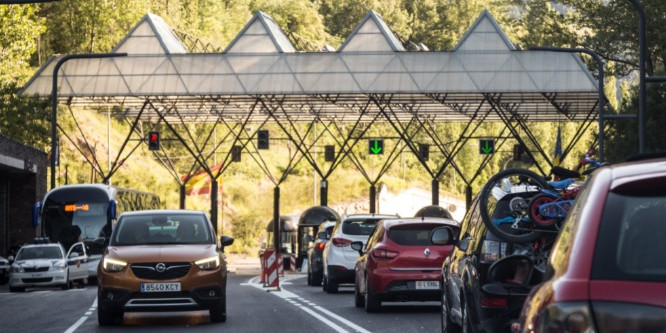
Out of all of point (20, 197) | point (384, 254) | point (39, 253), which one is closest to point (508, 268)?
point (384, 254)

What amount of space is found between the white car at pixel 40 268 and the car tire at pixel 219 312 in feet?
78.6

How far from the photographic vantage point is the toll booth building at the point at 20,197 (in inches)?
2635

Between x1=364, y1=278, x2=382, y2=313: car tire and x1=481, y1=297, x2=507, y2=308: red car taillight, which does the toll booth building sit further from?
x1=481, y1=297, x2=507, y2=308: red car taillight

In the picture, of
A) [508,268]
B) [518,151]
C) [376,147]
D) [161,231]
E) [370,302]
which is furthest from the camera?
[518,151]

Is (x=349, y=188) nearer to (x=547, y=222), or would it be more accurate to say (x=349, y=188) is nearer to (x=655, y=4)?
(x=655, y=4)

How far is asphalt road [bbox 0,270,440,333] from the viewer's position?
20.3 metres

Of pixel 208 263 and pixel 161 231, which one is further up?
pixel 161 231

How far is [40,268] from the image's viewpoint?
44906mm

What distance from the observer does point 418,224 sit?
77.8ft

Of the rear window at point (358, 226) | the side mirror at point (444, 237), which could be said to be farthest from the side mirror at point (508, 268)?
the rear window at point (358, 226)

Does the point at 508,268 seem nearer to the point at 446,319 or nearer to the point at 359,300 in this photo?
the point at 446,319

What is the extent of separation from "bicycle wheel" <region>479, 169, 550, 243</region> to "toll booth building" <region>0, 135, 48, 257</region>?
53534 mm

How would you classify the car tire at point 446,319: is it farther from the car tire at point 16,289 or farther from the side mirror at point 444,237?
the car tire at point 16,289

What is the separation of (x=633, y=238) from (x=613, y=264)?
0.15 metres
